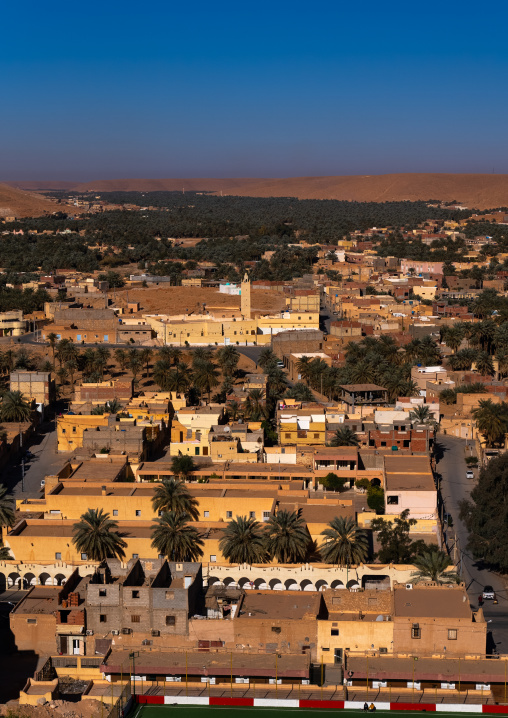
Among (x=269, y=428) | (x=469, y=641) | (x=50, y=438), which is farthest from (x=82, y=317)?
(x=469, y=641)

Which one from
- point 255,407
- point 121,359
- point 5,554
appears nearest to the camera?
point 5,554

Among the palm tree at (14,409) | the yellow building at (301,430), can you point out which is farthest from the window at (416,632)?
the palm tree at (14,409)

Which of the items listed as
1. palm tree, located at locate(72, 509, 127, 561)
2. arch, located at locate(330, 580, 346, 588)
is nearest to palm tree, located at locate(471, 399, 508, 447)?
arch, located at locate(330, 580, 346, 588)

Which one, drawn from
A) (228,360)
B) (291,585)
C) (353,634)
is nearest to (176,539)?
(291,585)

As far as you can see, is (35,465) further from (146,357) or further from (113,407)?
(146,357)

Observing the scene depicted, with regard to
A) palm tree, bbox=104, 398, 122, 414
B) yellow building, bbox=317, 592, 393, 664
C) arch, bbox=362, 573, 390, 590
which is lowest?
arch, bbox=362, 573, 390, 590

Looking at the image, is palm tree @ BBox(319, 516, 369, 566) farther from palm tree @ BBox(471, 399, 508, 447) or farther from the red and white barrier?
palm tree @ BBox(471, 399, 508, 447)
